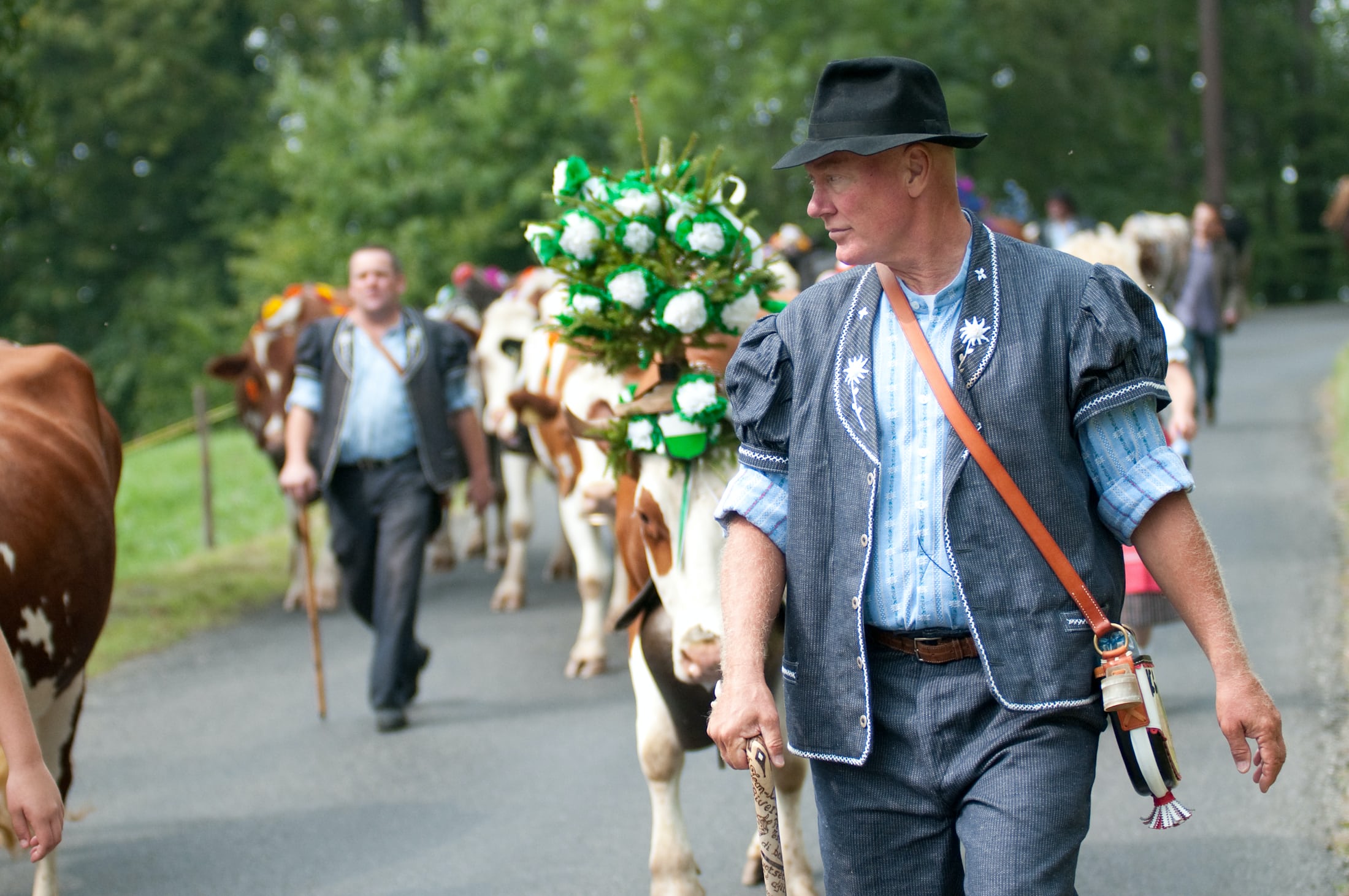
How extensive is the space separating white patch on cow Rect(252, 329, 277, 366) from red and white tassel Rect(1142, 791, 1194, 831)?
932 cm

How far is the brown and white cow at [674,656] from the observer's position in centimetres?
457

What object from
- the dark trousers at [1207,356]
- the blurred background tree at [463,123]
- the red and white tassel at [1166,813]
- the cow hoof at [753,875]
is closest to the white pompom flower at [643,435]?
the cow hoof at [753,875]

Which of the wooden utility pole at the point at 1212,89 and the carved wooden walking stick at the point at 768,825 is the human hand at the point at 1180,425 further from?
the wooden utility pole at the point at 1212,89

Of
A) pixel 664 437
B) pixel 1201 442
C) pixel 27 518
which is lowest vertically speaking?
pixel 1201 442

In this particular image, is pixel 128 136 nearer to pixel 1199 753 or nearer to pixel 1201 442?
pixel 1201 442

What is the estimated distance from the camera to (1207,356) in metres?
15.2

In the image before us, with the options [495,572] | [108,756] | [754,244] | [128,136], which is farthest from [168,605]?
[128,136]

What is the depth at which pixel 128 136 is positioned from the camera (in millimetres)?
36094

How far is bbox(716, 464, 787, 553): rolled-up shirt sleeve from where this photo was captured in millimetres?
3076

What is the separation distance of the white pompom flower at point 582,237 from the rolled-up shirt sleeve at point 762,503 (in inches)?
80.5

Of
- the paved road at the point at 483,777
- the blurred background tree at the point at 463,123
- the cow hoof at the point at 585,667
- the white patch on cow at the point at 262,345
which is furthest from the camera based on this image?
the blurred background tree at the point at 463,123

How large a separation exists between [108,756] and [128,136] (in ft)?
103

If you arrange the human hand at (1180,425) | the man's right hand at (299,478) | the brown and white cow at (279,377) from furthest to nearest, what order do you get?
the brown and white cow at (279,377) < the man's right hand at (299,478) < the human hand at (1180,425)

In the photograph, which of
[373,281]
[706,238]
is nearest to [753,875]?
[706,238]
